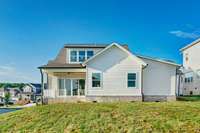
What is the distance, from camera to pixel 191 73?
105ft

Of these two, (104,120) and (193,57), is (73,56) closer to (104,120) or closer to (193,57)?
(104,120)

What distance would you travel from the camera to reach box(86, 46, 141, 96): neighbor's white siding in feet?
60.8

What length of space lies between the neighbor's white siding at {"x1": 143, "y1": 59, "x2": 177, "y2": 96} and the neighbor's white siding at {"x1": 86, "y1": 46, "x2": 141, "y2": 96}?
1.65 meters

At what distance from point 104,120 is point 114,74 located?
9589 millimetres

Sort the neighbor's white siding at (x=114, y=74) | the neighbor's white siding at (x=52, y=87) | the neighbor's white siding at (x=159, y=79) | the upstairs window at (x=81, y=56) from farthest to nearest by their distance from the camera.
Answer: the upstairs window at (x=81, y=56) → the neighbor's white siding at (x=52, y=87) → the neighbor's white siding at (x=159, y=79) → the neighbor's white siding at (x=114, y=74)

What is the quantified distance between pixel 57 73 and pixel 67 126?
41.4 feet

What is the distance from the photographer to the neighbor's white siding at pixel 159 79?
1975 centimetres

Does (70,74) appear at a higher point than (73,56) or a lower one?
lower

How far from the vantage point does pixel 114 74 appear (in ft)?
61.1

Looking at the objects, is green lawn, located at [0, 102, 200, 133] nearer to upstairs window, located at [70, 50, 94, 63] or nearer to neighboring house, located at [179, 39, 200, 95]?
upstairs window, located at [70, 50, 94, 63]

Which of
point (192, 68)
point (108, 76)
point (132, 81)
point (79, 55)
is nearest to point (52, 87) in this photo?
point (79, 55)

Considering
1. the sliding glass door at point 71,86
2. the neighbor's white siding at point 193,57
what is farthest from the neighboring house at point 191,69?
the sliding glass door at point 71,86

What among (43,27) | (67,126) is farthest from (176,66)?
(67,126)

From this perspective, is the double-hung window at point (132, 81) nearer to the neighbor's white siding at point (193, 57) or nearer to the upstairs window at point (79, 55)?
the upstairs window at point (79, 55)
